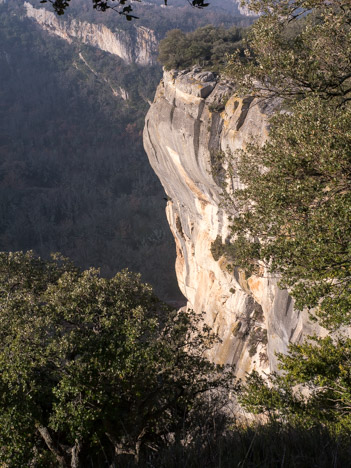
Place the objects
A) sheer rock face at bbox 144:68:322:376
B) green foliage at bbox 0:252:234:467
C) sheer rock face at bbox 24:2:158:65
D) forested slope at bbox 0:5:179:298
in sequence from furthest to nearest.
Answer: sheer rock face at bbox 24:2:158:65
forested slope at bbox 0:5:179:298
sheer rock face at bbox 144:68:322:376
green foliage at bbox 0:252:234:467

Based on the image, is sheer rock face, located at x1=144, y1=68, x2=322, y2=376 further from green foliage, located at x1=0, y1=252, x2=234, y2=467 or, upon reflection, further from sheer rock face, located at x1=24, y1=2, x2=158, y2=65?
sheer rock face, located at x1=24, y1=2, x2=158, y2=65

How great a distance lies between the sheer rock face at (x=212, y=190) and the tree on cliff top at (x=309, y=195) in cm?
567

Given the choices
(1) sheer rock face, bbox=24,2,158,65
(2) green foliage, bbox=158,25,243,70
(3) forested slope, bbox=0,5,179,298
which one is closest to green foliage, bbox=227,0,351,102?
(2) green foliage, bbox=158,25,243,70

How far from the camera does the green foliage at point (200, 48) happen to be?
27156 mm

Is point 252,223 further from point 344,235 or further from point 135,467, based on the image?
point 135,467

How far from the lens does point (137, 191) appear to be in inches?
3177

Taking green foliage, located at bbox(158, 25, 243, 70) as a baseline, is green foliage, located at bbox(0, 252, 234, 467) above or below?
below

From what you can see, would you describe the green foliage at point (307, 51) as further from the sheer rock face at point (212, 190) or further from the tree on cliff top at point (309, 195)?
the sheer rock face at point (212, 190)

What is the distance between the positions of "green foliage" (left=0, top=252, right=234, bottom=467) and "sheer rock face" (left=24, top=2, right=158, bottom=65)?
118 m

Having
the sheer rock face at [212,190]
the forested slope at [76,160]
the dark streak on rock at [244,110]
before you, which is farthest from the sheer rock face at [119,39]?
the dark streak on rock at [244,110]

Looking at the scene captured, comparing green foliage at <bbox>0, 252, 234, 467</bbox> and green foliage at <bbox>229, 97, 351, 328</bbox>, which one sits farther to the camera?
green foliage at <bbox>0, 252, 234, 467</bbox>

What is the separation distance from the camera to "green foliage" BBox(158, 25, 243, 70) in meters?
27.2

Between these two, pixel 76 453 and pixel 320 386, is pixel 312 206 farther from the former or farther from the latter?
pixel 76 453

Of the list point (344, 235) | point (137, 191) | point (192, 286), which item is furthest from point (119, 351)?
point (137, 191)
